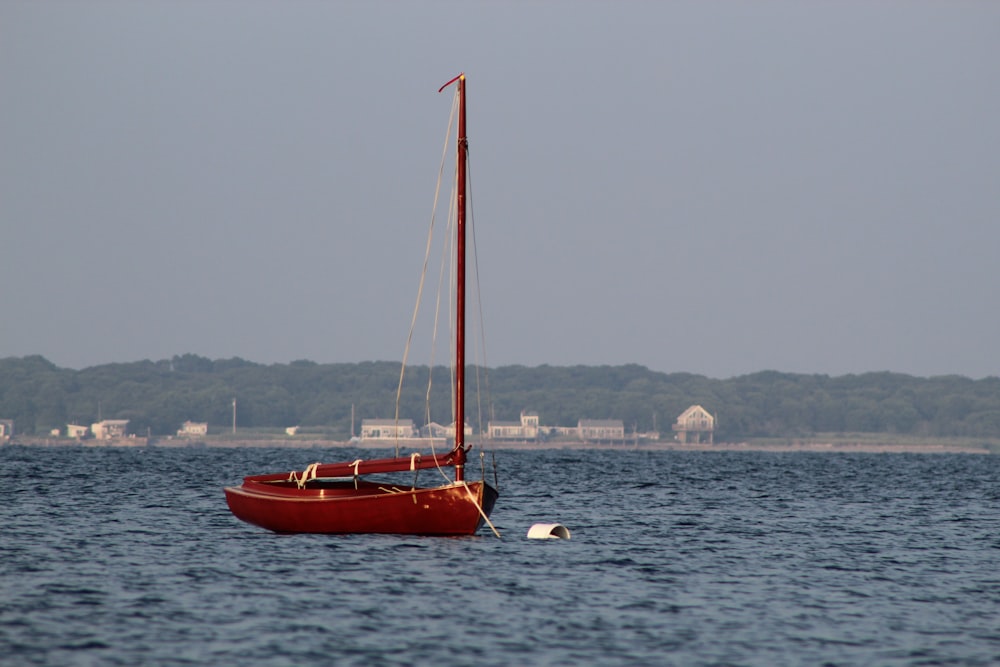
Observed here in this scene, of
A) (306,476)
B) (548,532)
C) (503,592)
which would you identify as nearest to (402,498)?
(306,476)

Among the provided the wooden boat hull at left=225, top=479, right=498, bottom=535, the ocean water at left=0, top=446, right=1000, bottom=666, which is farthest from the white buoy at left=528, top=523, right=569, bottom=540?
the wooden boat hull at left=225, top=479, right=498, bottom=535

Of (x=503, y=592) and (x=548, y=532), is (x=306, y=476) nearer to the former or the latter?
(x=548, y=532)

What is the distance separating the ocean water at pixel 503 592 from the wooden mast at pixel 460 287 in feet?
9.40

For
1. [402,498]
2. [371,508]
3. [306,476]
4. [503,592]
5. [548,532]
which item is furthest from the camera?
[548,532]

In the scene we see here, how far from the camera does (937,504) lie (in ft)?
218

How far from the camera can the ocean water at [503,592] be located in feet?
76.8

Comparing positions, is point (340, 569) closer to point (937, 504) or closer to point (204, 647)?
point (204, 647)

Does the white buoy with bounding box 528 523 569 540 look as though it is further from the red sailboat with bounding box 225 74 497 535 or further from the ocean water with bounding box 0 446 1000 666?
the red sailboat with bounding box 225 74 497 535

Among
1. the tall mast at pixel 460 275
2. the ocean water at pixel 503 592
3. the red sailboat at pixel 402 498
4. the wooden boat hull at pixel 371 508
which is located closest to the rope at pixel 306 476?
the red sailboat at pixel 402 498

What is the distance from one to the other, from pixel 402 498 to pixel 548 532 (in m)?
6.33

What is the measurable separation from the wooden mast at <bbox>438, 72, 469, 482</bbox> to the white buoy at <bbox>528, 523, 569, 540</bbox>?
442cm

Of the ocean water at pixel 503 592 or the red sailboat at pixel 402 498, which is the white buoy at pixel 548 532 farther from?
the red sailboat at pixel 402 498

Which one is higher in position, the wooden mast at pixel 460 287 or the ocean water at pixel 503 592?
the wooden mast at pixel 460 287

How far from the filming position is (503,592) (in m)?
29.8
